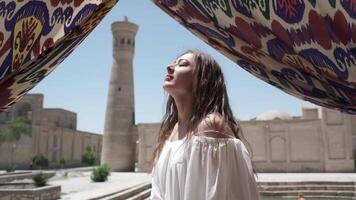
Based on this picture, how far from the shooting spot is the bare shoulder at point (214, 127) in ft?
4.25

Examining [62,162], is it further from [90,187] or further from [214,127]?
[214,127]

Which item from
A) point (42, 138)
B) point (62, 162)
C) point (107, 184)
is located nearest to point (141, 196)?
point (107, 184)

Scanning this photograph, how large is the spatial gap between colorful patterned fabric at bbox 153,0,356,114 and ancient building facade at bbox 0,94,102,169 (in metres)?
27.3

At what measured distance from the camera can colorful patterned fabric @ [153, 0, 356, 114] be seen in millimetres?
1735

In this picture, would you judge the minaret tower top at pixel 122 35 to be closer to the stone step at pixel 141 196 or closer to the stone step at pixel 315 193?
the stone step at pixel 141 196

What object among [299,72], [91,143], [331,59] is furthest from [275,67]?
[91,143]

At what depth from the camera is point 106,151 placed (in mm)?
22750

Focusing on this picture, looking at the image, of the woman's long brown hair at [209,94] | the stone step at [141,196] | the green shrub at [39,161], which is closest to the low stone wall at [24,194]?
the stone step at [141,196]

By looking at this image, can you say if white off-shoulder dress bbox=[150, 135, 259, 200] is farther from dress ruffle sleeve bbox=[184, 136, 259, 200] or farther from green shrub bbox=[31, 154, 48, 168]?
green shrub bbox=[31, 154, 48, 168]

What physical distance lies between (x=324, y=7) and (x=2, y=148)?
2860cm

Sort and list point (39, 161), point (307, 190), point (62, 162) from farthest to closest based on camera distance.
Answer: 1. point (62, 162)
2. point (39, 161)
3. point (307, 190)

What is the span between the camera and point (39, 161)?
86.6 feet

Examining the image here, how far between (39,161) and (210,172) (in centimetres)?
2738

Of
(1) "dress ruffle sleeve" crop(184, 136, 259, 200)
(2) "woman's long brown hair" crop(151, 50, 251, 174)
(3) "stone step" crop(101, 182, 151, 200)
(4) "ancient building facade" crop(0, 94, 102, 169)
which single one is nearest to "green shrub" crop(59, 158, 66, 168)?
(4) "ancient building facade" crop(0, 94, 102, 169)
